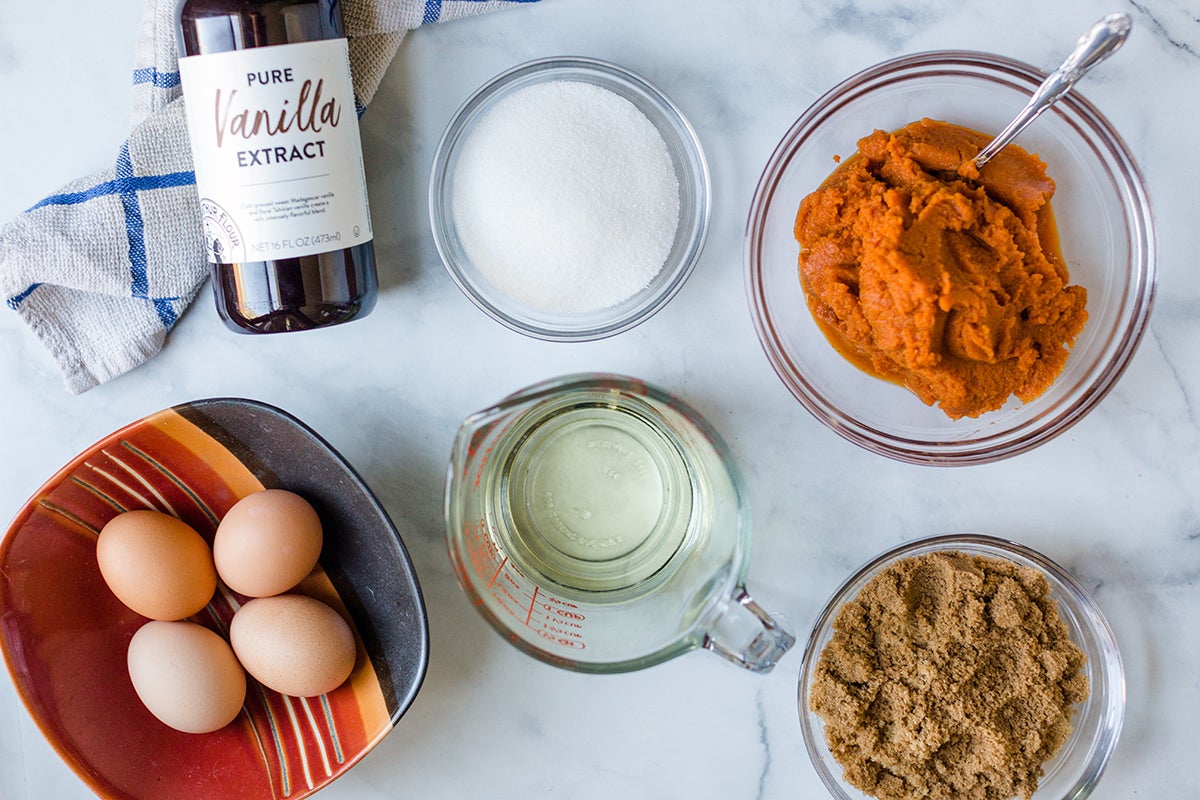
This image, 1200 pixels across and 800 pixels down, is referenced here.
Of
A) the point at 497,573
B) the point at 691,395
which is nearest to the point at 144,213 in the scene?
the point at 497,573

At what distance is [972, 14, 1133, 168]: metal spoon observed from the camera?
36.9 inches

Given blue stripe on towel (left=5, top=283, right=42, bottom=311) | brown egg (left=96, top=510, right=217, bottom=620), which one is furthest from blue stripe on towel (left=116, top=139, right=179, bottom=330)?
brown egg (left=96, top=510, right=217, bottom=620)

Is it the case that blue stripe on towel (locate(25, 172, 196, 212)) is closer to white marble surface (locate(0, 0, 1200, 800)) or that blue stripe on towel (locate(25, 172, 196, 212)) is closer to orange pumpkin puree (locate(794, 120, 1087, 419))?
white marble surface (locate(0, 0, 1200, 800))

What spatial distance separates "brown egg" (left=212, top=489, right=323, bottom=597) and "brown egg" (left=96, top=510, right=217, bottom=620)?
0.14ft

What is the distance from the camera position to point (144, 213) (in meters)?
1.26

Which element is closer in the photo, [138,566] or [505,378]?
[138,566]

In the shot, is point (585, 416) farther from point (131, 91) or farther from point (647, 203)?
point (131, 91)

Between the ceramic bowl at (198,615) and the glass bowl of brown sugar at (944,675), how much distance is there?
0.58 meters

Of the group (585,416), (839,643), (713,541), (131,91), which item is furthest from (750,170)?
(131,91)

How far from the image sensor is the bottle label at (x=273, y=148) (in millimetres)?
1069

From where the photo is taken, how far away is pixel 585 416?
49.8 inches

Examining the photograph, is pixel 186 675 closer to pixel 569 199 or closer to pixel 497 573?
pixel 497 573

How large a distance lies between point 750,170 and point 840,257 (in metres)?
0.23

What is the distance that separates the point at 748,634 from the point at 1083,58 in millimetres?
759
